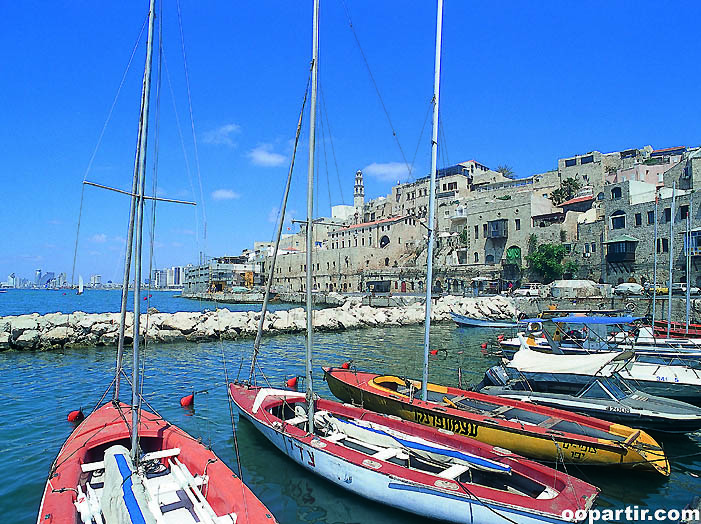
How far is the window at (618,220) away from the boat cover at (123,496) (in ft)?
169

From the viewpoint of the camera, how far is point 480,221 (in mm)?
63062

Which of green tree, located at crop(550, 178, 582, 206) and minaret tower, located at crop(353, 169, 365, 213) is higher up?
minaret tower, located at crop(353, 169, 365, 213)

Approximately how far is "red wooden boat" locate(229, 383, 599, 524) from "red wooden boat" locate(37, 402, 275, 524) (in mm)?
2031

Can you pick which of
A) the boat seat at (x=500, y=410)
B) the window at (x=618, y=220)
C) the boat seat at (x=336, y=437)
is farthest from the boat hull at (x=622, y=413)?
the window at (x=618, y=220)

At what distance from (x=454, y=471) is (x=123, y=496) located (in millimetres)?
4985

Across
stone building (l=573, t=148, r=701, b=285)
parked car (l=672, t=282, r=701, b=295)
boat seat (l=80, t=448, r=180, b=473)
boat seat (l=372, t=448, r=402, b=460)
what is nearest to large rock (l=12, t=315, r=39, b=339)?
boat seat (l=80, t=448, r=180, b=473)

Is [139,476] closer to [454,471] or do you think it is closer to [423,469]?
[423,469]

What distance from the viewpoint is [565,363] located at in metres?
12.4

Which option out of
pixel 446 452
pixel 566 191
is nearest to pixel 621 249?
pixel 566 191

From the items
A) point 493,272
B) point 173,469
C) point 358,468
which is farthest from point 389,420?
point 493,272

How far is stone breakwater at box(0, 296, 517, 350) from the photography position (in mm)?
24625

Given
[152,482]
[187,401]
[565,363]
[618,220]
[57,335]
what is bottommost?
[187,401]

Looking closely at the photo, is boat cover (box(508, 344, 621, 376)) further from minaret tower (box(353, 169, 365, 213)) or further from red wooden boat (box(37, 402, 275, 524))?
minaret tower (box(353, 169, 365, 213))

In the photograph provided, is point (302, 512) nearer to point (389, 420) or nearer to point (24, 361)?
point (389, 420)
